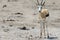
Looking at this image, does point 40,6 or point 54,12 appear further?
point 54,12

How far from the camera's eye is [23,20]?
693cm

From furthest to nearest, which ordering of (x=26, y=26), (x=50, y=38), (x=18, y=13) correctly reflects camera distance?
(x=18, y=13) < (x=26, y=26) < (x=50, y=38)

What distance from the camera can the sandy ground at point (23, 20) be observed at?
5734 millimetres

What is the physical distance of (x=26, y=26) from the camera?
6391 mm

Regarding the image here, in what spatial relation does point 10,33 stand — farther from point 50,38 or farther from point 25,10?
point 25,10

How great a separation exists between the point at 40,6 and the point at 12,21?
1521 mm

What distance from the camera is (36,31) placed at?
5953 mm

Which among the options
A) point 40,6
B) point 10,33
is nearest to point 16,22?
point 10,33

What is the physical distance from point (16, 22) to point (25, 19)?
363 millimetres

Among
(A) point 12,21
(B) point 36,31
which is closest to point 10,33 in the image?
(B) point 36,31

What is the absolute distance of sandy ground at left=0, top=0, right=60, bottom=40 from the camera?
18.8 ft

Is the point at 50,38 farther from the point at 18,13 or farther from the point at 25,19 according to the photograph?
the point at 18,13

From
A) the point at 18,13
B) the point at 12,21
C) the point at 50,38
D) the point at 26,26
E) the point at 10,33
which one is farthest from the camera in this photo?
the point at 18,13

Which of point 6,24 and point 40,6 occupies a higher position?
point 40,6
